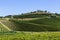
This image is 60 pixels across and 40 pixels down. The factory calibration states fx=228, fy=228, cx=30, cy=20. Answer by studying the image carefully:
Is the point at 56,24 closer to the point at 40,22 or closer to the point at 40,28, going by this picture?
the point at 40,22

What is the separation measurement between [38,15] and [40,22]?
28.5 m

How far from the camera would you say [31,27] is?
361 feet

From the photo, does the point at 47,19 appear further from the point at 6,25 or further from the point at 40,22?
the point at 6,25

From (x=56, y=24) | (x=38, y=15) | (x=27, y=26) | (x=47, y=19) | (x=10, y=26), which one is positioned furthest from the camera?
(x=38, y=15)

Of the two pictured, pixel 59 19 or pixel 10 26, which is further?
pixel 59 19

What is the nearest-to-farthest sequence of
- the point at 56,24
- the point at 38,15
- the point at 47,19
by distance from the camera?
the point at 56,24
the point at 47,19
the point at 38,15

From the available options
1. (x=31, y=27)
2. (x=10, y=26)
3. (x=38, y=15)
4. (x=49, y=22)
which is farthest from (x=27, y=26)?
(x=38, y=15)

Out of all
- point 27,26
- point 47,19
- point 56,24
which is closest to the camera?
point 27,26

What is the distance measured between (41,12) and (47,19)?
30756 millimetres

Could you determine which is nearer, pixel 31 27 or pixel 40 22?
pixel 31 27

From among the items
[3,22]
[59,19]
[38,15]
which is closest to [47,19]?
[59,19]

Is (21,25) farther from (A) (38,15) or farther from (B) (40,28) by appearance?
(A) (38,15)

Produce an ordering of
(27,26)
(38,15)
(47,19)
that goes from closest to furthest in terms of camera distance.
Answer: (27,26), (47,19), (38,15)

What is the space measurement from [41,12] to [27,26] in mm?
55709
